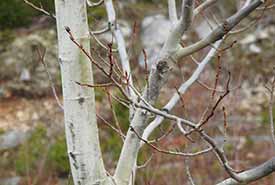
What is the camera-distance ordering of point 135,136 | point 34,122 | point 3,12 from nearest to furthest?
point 135,136, point 34,122, point 3,12

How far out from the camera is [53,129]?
6.04 meters

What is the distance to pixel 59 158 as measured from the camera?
520 centimetres

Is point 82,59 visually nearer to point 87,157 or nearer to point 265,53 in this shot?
point 87,157

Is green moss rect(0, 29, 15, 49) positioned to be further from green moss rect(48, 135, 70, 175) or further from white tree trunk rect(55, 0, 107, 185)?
white tree trunk rect(55, 0, 107, 185)

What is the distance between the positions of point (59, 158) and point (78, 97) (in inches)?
142

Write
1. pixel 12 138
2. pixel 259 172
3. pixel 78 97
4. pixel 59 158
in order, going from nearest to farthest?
pixel 259 172 → pixel 78 97 → pixel 59 158 → pixel 12 138

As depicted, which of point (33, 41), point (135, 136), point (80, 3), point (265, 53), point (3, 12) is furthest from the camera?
point (265, 53)

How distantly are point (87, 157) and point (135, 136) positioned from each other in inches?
6.3

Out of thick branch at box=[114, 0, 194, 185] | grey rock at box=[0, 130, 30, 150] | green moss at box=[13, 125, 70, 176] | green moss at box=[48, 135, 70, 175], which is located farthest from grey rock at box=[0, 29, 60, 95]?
thick branch at box=[114, 0, 194, 185]

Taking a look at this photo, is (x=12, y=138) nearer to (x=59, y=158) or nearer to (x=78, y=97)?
(x=59, y=158)

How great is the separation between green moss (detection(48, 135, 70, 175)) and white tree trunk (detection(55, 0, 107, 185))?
11.5 feet

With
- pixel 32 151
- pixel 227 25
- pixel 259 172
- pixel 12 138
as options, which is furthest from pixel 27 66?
pixel 259 172

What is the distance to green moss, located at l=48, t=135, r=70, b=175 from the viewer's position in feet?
17.0

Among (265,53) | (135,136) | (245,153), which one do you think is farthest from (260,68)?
(135,136)
